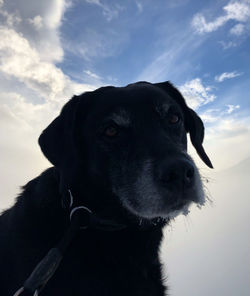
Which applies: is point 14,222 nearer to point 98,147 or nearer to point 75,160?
point 75,160

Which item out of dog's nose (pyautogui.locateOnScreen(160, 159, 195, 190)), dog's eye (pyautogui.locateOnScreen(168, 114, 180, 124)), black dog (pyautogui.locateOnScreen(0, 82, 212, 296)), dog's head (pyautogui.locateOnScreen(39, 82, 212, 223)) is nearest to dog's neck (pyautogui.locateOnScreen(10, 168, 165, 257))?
black dog (pyautogui.locateOnScreen(0, 82, 212, 296))

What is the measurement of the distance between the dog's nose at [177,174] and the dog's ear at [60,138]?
1247mm

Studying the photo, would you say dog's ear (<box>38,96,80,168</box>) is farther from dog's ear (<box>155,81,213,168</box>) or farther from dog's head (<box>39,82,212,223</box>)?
dog's ear (<box>155,81,213,168</box>)

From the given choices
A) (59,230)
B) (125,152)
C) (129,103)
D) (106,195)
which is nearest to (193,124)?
(129,103)

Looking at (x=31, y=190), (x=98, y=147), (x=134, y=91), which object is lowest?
(x=31, y=190)

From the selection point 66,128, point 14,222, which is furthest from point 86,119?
point 14,222

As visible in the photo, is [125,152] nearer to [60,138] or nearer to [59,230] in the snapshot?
[60,138]

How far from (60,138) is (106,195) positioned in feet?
3.21

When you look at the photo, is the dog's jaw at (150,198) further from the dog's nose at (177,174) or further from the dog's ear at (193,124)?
the dog's ear at (193,124)

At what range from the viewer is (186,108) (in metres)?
4.43

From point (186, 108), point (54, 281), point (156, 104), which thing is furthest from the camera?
point (186, 108)

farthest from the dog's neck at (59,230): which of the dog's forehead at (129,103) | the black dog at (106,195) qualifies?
the dog's forehead at (129,103)

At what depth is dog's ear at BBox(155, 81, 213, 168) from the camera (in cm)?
419

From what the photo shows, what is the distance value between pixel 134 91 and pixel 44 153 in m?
1.60
